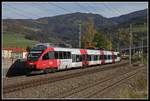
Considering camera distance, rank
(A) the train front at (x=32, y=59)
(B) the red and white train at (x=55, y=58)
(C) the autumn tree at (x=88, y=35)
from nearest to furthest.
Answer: (A) the train front at (x=32, y=59) → (B) the red and white train at (x=55, y=58) → (C) the autumn tree at (x=88, y=35)

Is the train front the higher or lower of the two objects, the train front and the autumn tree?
the lower

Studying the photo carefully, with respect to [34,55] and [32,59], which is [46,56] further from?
[32,59]

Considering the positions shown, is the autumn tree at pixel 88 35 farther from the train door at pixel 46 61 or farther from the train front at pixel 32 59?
the train front at pixel 32 59

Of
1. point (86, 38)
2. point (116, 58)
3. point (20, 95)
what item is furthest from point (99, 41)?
point (20, 95)

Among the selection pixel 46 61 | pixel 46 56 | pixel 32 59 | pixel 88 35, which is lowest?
pixel 46 61

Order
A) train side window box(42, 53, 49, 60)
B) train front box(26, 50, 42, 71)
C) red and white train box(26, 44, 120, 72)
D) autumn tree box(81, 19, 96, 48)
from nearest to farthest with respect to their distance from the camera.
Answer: train front box(26, 50, 42, 71) → red and white train box(26, 44, 120, 72) → train side window box(42, 53, 49, 60) → autumn tree box(81, 19, 96, 48)

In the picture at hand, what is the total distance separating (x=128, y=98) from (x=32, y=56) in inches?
803

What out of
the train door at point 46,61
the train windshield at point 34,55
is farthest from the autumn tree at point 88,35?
the train windshield at point 34,55

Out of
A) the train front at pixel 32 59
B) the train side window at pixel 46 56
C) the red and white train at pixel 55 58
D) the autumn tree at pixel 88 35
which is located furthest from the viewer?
the autumn tree at pixel 88 35

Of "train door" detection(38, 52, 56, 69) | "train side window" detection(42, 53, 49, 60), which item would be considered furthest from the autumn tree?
"train side window" detection(42, 53, 49, 60)

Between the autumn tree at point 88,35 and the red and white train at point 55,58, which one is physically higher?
the autumn tree at point 88,35

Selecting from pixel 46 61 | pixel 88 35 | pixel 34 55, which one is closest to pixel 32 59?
pixel 34 55

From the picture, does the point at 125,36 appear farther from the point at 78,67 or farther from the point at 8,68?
the point at 8,68

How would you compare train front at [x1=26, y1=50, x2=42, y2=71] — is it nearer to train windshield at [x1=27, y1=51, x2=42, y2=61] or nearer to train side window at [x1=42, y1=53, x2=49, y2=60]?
train windshield at [x1=27, y1=51, x2=42, y2=61]
